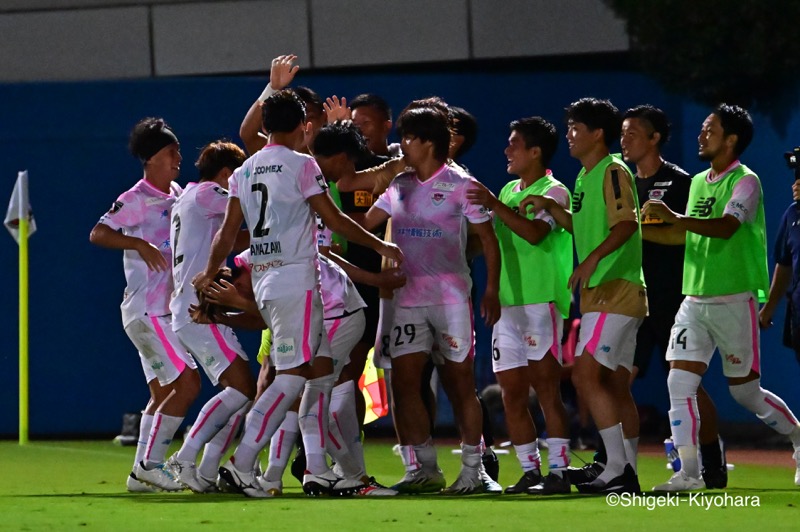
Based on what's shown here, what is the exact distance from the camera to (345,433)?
27.8 feet

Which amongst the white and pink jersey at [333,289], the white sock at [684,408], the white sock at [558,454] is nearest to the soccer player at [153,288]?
the white and pink jersey at [333,289]

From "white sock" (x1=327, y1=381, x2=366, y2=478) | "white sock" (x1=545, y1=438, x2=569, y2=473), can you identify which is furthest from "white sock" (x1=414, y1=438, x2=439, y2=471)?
"white sock" (x1=545, y1=438, x2=569, y2=473)

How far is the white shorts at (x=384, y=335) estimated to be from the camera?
27.1ft

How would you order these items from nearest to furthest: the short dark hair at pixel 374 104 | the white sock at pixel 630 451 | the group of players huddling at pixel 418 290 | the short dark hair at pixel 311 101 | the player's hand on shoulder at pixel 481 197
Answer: the group of players huddling at pixel 418 290, the player's hand on shoulder at pixel 481 197, the white sock at pixel 630 451, the short dark hair at pixel 311 101, the short dark hair at pixel 374 104

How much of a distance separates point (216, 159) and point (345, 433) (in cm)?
182

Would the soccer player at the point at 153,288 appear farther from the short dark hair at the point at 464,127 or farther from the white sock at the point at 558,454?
the white sock at the point at 558,454

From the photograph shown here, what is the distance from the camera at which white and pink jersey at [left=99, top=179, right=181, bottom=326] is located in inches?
342

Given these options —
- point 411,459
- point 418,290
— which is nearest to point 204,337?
point 418,290

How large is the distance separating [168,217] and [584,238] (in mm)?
2596

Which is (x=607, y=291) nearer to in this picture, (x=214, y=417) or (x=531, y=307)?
(x=531, y=307)

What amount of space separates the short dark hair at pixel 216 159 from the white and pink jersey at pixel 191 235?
247mm

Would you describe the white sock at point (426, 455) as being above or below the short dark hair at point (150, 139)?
below

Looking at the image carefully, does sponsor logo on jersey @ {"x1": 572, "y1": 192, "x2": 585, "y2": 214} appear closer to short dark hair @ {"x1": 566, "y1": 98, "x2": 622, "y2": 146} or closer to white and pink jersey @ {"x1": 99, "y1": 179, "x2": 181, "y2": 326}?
short dark hair @ {"x1": 566, "y1": 98, "x2": 622, "y2": 146}

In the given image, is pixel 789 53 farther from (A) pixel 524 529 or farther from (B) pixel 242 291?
(A) pixel 524 529
